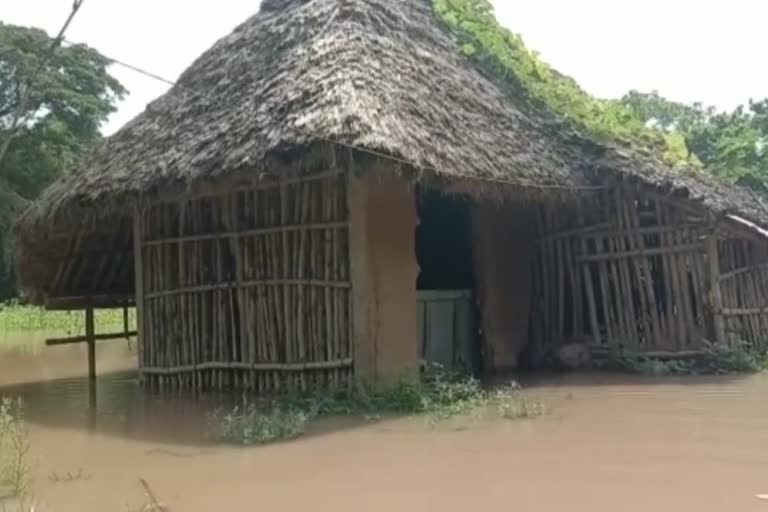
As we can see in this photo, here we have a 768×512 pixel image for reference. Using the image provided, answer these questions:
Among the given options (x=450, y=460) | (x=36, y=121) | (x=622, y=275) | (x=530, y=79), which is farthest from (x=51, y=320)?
(x=450, y=460)

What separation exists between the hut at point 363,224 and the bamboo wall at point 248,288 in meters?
0.02

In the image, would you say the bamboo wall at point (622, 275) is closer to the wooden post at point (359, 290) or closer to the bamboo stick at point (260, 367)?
the wooden post at point (359, 290)

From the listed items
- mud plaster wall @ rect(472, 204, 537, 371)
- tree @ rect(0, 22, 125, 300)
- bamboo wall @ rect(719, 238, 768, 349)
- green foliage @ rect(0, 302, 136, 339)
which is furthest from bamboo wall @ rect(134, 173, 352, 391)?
tree @ rect(0, 22, 125, 300)

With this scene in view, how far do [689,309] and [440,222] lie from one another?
4180 millimetres

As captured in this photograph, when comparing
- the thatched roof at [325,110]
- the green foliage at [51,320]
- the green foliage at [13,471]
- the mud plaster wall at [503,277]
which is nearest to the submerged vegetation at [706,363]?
the mud plaster wall at [503,277]

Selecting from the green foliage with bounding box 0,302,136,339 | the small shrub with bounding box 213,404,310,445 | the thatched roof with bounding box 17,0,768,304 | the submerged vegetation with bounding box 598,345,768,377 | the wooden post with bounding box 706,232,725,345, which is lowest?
the small shrub with bounding box 213,404,310,445

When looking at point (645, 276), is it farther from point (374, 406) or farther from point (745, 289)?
point (374, 406)

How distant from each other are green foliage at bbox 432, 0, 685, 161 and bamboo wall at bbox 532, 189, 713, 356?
1.21 meters

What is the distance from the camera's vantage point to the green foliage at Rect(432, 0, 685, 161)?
38.4ft

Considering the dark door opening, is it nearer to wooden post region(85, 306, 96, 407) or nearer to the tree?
wooden post region(85, 306, 96, 407)

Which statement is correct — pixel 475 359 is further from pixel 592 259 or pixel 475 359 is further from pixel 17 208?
pixel 17 208

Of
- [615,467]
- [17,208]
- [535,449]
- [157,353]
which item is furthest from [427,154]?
[17,208]

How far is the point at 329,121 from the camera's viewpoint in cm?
771

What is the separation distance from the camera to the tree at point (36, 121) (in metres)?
25.1
